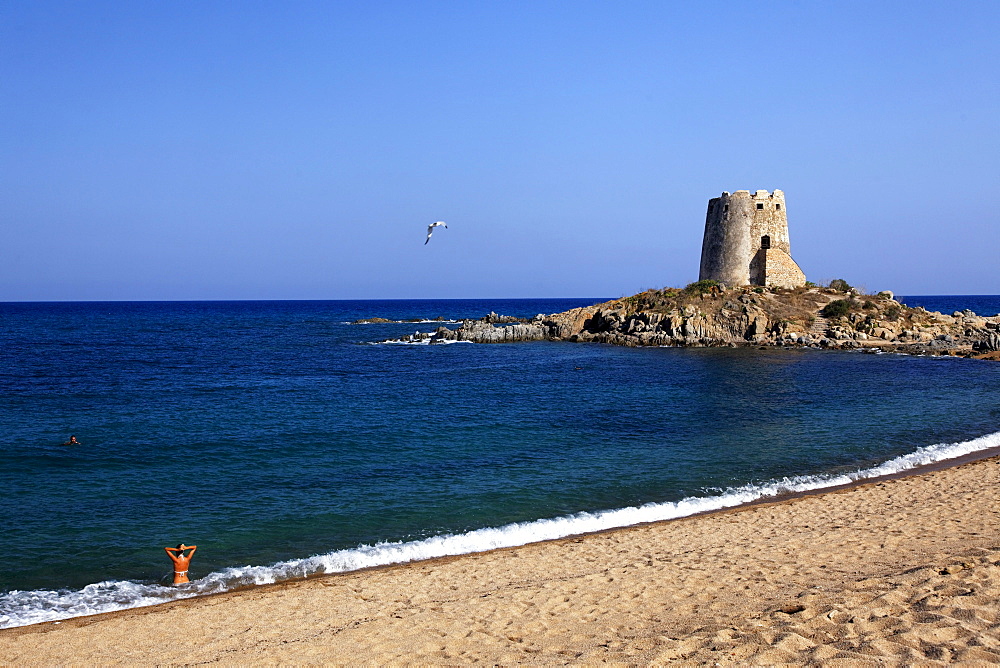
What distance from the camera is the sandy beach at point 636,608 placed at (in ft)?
21.2

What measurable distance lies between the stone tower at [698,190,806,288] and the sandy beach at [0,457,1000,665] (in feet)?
146

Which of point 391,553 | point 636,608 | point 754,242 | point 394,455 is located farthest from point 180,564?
point 754,242

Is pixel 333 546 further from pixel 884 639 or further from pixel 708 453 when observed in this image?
pixel 708 453

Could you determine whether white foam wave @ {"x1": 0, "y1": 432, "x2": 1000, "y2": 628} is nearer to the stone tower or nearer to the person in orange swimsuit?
the person in orange swimsuit

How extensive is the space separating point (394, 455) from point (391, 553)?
6.29m

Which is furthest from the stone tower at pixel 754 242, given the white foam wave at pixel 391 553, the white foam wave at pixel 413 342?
the white foam wave at pixel 391 553

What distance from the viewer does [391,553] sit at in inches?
448

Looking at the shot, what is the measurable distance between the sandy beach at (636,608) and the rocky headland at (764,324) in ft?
119

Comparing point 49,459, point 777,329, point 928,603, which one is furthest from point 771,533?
point 777,329

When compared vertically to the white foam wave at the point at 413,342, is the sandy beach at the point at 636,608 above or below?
below

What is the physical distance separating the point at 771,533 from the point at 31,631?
10.6 meters

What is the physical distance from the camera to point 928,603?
6957 millimetres

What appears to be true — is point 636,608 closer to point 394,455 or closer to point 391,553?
point 391,553

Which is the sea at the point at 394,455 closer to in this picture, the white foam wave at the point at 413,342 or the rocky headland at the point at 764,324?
the rocky headland at the point at 764,324
